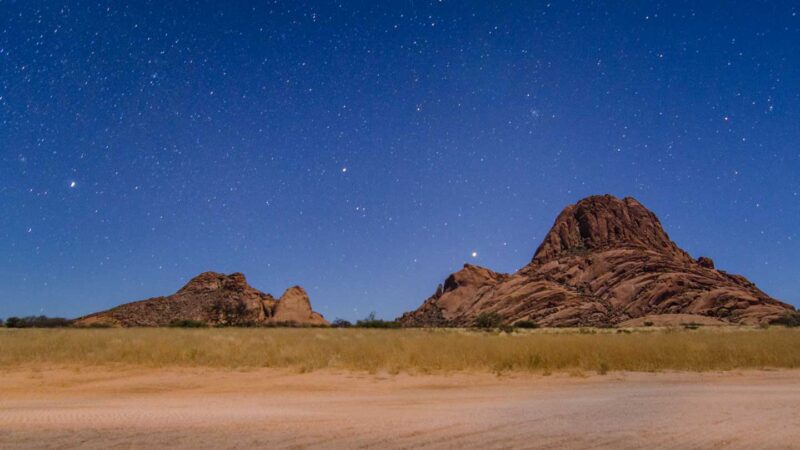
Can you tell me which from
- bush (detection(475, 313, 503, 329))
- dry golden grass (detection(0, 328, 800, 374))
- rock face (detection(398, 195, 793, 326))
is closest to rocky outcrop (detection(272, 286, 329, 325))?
rock face (detection(398, 195, 793, 326))

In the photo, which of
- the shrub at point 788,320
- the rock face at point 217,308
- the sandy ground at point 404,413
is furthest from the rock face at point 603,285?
the sandy ground at point 404,413

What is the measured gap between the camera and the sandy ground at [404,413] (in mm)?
6242

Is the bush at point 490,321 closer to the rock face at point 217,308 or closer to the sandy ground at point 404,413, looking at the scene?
the rock face at point 217,308

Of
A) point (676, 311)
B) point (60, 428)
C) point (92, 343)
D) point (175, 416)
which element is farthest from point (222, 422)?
point (676, 311)

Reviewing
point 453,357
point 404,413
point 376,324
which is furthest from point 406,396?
point 376,324

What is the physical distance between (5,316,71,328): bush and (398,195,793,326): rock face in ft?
200

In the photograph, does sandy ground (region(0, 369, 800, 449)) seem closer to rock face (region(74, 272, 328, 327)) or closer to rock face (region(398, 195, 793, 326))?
rock face (region(398, 195, 793, 326))

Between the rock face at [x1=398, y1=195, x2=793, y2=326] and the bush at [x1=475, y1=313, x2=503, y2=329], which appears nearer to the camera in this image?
the bush at [x1=475, y1=313, x2=503, y2=329]

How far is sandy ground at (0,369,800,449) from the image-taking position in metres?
6.24

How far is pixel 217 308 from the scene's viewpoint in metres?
98.8

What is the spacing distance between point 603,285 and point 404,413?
92.4 meters

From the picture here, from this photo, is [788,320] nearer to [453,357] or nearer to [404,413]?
[453,357]

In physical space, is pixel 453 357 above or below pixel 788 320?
above

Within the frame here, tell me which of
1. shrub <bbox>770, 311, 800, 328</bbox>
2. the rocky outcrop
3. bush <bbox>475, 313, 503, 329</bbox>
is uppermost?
the rocky outcrop
